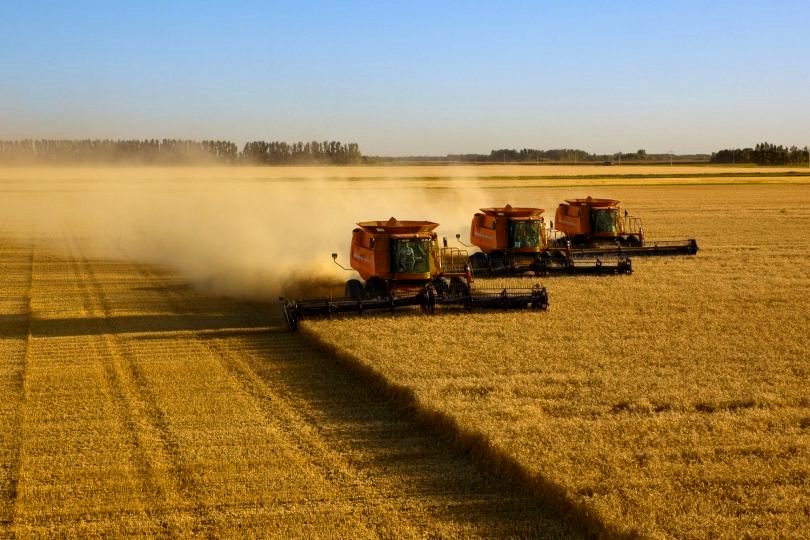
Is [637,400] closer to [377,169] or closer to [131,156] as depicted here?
[131,156]

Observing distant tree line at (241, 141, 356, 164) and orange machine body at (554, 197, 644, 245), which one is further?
distant tree line at (241, 141, 356, 164)

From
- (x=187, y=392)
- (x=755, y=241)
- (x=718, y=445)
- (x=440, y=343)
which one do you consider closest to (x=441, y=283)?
(x=440, y=343)

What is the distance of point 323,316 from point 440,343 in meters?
3.79

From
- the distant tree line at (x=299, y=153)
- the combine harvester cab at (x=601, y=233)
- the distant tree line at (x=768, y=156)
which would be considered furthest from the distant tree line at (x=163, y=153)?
the distant tree line at (x=768, y=156)

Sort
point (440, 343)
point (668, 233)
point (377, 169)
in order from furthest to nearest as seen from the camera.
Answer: point (377, 169) → point (668, 233) → point (440, 343)

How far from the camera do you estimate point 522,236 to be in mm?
29453

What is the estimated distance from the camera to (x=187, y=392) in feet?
47.2

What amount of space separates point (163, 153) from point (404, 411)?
58964 mm

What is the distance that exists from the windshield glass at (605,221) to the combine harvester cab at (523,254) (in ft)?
13.9

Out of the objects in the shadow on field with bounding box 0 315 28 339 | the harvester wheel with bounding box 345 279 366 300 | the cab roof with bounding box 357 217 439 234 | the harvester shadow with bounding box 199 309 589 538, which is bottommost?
the harvester shadow with bounding box 199 309 589 538

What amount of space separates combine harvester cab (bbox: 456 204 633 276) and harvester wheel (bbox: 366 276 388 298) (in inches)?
268

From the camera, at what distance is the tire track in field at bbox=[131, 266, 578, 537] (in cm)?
928

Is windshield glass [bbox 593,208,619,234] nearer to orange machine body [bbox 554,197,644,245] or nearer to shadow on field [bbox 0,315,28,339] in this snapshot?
orange machine body [bbox 554,197,644,245]

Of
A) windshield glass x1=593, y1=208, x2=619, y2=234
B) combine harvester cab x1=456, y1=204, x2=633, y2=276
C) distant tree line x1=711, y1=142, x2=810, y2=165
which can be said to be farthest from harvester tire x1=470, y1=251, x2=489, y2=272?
distant tree line x1=711, y1=142, x2=810, y2=165
